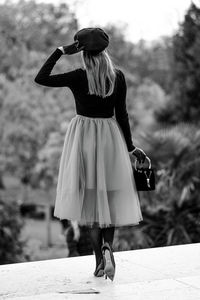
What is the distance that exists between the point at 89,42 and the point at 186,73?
14906mm

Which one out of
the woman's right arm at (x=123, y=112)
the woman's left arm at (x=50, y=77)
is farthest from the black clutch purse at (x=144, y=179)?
the woman's left arm at (x=50, y=77)

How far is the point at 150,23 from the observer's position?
20.6 meters

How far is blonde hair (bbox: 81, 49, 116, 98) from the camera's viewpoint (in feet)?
13.6

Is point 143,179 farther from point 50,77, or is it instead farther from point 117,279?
point 50,77

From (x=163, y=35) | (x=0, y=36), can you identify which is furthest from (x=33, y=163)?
(x=163, y=35)

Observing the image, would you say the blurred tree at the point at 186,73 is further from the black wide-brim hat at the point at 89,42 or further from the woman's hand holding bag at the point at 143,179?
the black wide-brim hat at the point at 89,42

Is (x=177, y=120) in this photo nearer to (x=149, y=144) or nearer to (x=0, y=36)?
(x=0, y=36)

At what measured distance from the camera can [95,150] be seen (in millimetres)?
4262

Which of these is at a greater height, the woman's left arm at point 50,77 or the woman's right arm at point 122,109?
the woman's left arm at point 50,77

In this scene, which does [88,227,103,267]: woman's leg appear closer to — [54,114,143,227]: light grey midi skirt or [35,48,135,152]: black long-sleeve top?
[54,114,143,227]: light grey midi skirt

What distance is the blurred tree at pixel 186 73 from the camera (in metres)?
18.2

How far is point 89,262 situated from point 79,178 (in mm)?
1221

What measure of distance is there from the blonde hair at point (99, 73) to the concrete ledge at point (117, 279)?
1.47 m

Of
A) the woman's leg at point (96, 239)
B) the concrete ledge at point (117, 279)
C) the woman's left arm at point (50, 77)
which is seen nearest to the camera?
the concrete ledge at point (117, 279)
